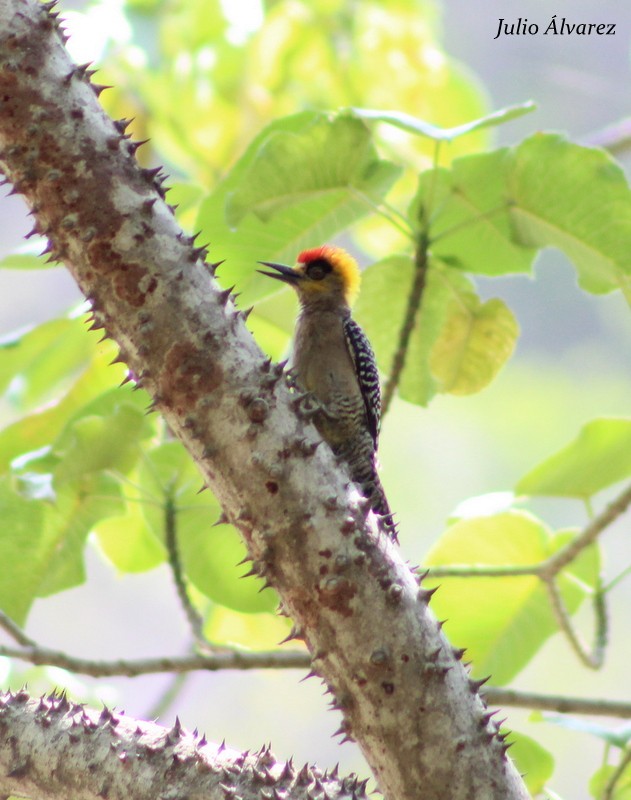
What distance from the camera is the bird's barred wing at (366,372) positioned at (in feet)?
11.3

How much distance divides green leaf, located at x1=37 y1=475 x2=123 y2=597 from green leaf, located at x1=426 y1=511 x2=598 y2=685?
3.00 feet

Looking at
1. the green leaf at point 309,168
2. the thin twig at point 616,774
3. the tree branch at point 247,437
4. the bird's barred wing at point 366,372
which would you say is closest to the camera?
the tree branch at point 247,437

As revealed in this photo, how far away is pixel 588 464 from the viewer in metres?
2.43

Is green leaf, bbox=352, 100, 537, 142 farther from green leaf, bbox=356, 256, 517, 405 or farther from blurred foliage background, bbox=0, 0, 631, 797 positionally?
green leaf, bbox=356, 256, 517, 405

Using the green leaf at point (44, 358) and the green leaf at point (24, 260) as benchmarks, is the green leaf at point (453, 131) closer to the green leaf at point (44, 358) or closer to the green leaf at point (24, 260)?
the green leaf at point (24, 260)

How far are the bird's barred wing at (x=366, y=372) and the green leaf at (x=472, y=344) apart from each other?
2.44ft

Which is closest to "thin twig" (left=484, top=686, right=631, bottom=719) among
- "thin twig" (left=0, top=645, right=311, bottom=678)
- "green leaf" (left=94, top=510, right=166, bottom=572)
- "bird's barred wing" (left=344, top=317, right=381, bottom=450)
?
"thin twig" (left=0, top=645, right=311, bottom=678)

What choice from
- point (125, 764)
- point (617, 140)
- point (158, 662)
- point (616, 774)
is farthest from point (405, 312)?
point (617, 140)

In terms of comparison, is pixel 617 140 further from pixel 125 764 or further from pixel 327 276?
pixel 125 764

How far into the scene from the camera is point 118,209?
152 centimetres

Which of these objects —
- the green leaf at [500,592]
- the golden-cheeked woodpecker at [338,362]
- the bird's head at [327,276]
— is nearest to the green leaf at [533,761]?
the green leaf at [500,592]

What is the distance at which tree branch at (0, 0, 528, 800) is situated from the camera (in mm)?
1405

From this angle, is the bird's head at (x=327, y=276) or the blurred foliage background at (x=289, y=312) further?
the bird's head at (x=327, y=276)

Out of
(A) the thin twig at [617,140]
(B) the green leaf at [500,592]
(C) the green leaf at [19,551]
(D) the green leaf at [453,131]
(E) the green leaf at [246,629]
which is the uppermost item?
(A) the thin twig at [617,140]
